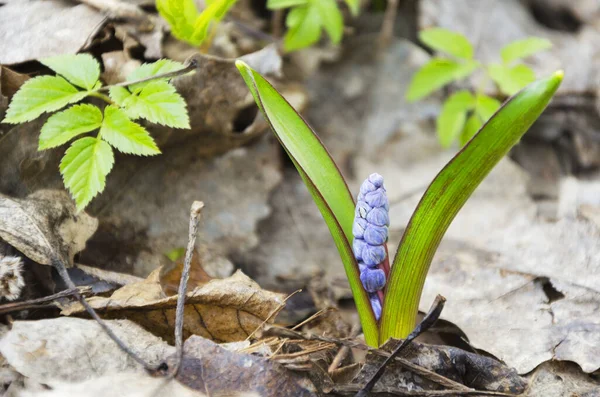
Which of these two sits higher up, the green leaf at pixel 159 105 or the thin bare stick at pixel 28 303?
the green leaf at pixel 159 105

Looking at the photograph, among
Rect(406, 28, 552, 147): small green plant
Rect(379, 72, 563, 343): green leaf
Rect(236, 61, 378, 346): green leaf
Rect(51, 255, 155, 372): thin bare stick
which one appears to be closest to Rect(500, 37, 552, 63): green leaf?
Rect(406, 28, 552, 147): small green plant

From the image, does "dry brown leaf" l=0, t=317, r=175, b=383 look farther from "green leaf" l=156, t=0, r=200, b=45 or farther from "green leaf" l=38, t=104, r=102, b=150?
"green leaf" l=156, t=0, r=200, b=45

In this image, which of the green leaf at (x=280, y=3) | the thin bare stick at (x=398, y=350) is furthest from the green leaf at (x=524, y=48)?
the thin bare stick at (x=398, y=350)

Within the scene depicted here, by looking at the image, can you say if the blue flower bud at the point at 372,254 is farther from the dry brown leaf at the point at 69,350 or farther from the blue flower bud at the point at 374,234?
the dry brown leaf at the point at 69,350

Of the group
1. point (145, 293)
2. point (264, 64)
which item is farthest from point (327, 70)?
point (145, 293)

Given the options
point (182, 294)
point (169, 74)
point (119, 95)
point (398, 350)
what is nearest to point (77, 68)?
point (119, 95)

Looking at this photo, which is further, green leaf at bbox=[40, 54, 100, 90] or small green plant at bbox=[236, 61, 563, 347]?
green leaf at bbox=[40, 54, 100, 90]

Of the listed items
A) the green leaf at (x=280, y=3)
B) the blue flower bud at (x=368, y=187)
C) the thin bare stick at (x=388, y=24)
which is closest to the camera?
the blue flower bud at (x=368, y=187)
